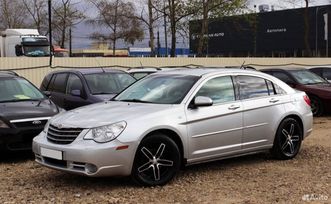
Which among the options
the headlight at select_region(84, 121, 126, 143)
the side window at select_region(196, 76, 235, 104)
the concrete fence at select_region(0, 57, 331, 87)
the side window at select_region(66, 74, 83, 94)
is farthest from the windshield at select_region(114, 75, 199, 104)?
the concrete fence at select_region(0, 57, 331, 87)

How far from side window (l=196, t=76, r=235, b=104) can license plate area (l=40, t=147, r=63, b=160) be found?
79.7 inches

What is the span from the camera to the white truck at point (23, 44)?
95.4ft

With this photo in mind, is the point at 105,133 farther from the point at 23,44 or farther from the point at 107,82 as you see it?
the point at 23,44

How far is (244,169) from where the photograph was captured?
25.1 ft

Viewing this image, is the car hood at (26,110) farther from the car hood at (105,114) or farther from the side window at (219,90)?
the side window at (219,90)

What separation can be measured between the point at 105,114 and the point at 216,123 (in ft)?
5.05

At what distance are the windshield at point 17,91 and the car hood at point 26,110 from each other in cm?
33

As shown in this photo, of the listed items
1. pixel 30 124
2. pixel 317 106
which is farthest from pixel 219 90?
pixel 317 106

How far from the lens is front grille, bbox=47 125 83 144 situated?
636cm

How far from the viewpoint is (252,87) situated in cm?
805

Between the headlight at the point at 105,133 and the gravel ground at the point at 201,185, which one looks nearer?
the gravel ground at the point at 201,185

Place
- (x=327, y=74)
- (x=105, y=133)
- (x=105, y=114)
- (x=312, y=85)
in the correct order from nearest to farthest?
(x=105, y=133) → (x=105, y=114) → (x=312, y=85) → (x=327, y=74)

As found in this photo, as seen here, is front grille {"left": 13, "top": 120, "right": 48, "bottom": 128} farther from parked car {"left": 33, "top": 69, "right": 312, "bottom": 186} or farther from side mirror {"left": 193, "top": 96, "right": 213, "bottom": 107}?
side mirror {"left": 193, "top": 96, "right": 213, "bottom": 107}

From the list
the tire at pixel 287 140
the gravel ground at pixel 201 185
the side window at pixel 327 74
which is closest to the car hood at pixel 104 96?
the gravel ground at pixel 201 185
